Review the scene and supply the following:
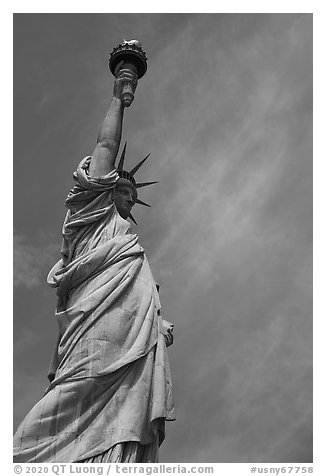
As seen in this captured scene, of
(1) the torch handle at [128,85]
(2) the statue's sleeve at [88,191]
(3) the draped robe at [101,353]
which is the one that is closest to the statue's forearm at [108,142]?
(1) the torch handle at [128,85]

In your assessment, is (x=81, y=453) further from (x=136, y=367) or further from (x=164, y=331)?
(x=164, y=331)

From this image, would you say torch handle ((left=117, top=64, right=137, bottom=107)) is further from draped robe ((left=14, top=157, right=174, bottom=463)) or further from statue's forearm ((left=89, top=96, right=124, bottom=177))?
draped robe ((left=14, top=157, right=174, bottom=463))

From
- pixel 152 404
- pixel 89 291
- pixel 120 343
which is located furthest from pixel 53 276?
pixel 152 404

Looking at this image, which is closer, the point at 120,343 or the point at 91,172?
the point at 120,343

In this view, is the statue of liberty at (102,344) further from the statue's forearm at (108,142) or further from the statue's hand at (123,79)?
the statue's hand at (123,79)

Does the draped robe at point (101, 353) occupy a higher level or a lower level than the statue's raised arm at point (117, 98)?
lower

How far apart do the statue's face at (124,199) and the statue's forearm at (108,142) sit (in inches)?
30.4

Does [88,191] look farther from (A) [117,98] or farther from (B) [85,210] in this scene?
(A) [117,98]

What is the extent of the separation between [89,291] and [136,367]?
2.45m

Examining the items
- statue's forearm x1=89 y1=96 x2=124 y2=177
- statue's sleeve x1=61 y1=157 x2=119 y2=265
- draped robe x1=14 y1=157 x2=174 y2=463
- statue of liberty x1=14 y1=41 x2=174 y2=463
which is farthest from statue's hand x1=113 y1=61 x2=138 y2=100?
draped robe x1=14 y1=157 x2=174 y2=463

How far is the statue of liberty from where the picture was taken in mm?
18016

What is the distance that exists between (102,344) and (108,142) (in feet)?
22.1

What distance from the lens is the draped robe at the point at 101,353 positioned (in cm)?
1800

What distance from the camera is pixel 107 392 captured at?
61.3 ft
